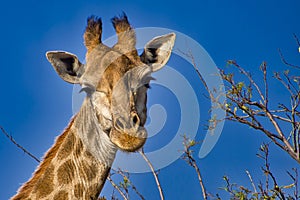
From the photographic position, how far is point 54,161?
6.45 m

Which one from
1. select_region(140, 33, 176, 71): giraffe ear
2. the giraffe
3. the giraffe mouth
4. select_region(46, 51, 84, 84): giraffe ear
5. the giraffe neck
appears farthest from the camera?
select_region(140, 33, 176, 71): giraffe ear

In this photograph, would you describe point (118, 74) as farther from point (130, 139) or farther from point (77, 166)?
point (77, 166)

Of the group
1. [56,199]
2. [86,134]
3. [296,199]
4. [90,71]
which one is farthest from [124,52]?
[296,199]

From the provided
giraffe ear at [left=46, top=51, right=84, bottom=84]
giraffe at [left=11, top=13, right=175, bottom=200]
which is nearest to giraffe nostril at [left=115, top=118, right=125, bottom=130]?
giraffe at [left=11, top=13, right=175, bottom=200]

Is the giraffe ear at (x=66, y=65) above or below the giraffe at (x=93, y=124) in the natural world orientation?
above

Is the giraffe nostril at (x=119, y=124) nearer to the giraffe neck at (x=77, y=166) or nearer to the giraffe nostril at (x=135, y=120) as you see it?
the giraffe nostril at (x=135, y=120)

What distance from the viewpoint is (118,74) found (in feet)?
21.0

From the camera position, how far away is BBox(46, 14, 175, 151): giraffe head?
19.6 ft

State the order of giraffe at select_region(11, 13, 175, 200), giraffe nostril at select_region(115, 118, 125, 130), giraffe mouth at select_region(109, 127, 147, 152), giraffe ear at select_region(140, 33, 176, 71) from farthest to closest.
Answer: giraffe ear at select_region(140, 33, 176, 71) → giraffe at select_region(11, 13, 175, 200) → giraffe nostril at select_region(115, 118, 125, 130) → giraffe mouth at select_region(109, 127, 147, 152)

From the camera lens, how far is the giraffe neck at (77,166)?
20.7 ft

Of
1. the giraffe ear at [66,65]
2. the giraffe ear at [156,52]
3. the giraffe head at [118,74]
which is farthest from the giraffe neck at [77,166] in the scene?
the giraffe ear at [156,52]

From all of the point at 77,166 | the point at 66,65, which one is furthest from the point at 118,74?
the point at 77,166

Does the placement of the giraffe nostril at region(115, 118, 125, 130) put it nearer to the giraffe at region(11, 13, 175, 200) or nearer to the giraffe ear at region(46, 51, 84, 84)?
the giraffe at region(11, 13, 175, 200)

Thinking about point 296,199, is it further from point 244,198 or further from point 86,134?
point 86,134
